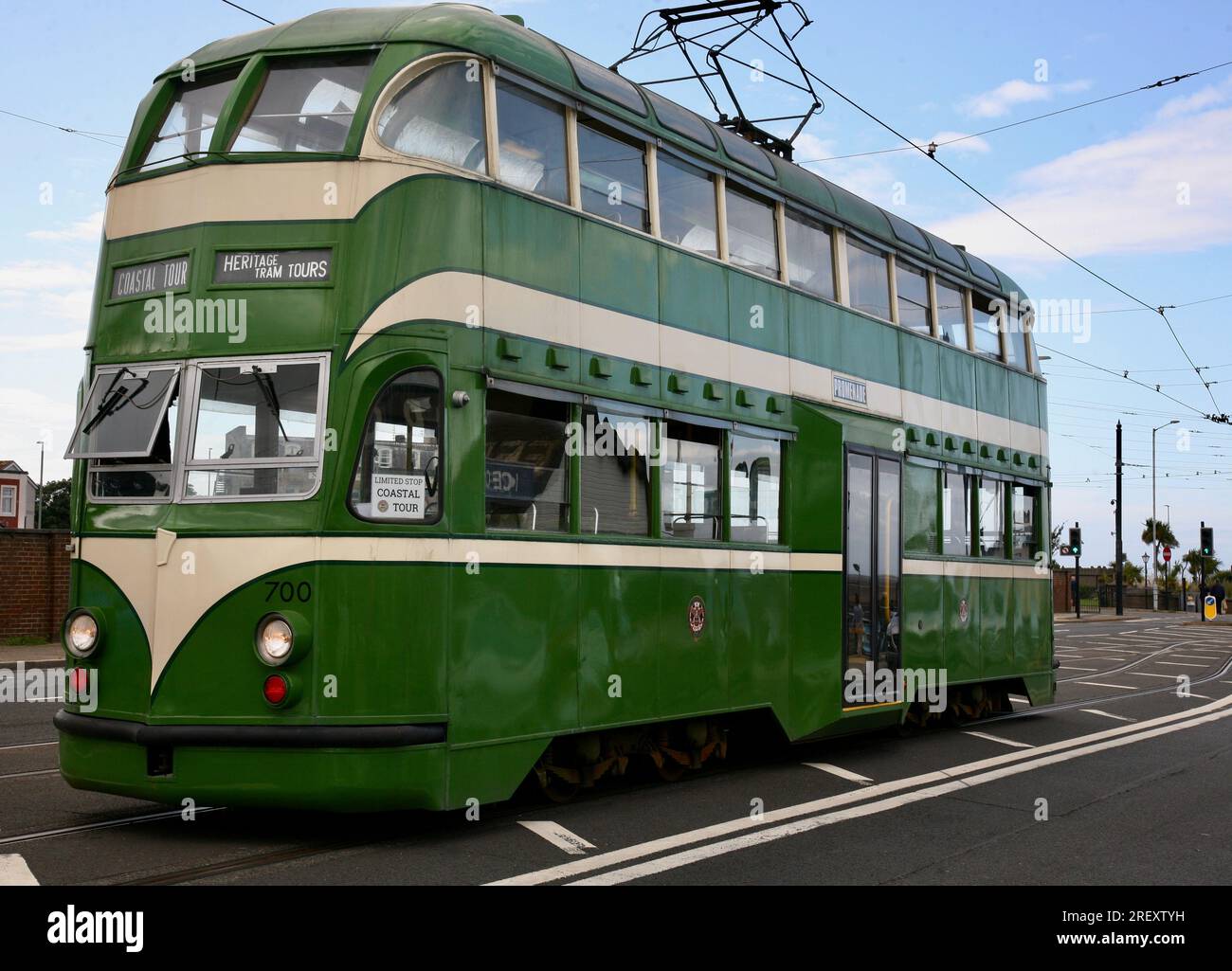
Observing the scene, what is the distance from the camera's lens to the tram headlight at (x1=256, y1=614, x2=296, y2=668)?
6.89 meters

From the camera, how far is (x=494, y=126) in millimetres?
7867

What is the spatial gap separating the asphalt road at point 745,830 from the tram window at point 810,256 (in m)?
4.02

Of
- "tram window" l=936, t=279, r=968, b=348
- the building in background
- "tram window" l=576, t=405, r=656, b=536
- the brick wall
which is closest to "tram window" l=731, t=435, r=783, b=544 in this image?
"tram window" l=576, t=405, r=656, b=536

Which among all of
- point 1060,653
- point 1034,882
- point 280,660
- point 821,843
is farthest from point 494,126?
point 1060,653

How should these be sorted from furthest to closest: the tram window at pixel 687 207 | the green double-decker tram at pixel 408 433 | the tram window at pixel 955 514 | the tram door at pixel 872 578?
the tram window at pixel 955 514 → the tram door at pixel 872 578 → the tram window at pixel 687 207 → the green double-decker tram at pixel 408 433

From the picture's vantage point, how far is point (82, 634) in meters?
7.38

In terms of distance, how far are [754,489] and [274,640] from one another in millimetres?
4472

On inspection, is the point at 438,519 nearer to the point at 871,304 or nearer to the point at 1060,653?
the point at 871,304

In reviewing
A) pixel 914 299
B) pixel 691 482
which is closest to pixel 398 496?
pixel 691 482

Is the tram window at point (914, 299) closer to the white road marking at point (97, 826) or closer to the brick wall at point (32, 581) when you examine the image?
the white road marking at point (97, 826)

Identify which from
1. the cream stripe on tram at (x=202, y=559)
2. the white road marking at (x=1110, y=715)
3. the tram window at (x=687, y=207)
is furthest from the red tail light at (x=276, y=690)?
the white road marking at (x=1110, y=715)

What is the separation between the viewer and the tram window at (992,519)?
14.3 meters

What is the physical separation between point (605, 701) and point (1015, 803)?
3190mm

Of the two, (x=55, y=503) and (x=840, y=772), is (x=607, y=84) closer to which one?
(x=840, y=772)
